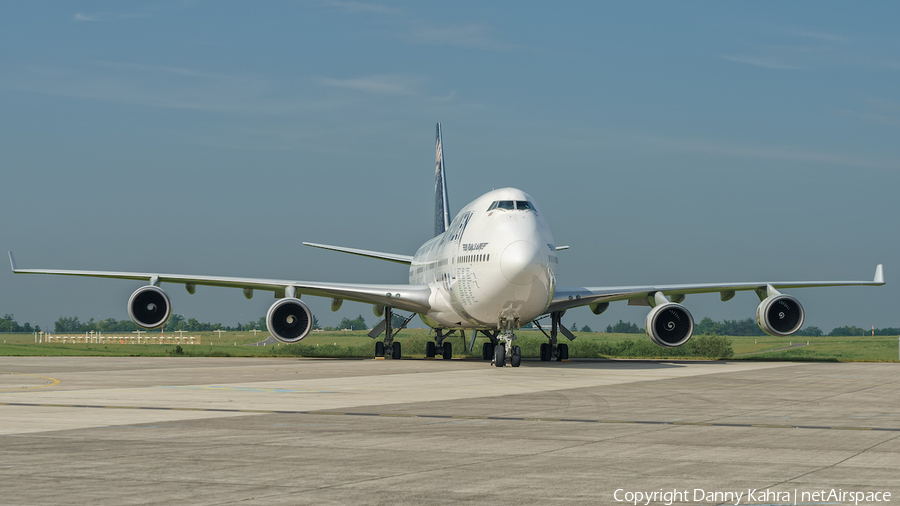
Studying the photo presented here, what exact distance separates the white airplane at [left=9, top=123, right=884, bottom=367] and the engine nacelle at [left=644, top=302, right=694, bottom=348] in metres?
0.03

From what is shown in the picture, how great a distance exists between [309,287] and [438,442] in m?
23.0

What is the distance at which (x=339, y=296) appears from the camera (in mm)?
34156

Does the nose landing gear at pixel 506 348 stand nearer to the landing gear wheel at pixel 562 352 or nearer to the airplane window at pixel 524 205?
the airplane window at pixel 524 205

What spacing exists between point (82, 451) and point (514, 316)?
19456 mm

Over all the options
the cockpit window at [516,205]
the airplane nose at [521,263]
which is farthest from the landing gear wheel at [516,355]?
the cockpit window at [516,205]

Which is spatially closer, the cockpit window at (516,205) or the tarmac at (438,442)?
the tarmac at (438,442)

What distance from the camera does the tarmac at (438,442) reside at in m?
7.35

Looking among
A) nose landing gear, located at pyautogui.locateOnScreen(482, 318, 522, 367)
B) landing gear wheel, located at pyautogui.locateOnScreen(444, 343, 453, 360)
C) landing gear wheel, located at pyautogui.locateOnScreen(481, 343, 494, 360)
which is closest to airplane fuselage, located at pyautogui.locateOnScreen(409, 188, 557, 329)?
nose landing gear, located at pyautogui.locateOnScreen(482, 318, 522, 367)

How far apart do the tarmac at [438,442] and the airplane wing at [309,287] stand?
1245 cm

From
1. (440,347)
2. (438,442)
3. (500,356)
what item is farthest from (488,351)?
(438,442)

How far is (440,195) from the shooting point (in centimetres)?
4931

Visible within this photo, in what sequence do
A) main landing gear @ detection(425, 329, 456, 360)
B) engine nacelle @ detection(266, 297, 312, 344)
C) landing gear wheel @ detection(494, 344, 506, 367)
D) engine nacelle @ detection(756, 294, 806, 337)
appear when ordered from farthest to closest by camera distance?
main landing gear @ detection(425, 329, 456, 360)
engine nacelle @ detection(756, 294, 806, 337)
engine nacelle @ detection(266, 297, 312, 344)
landing gear wheel @ detection(494, 344, 506, 367)

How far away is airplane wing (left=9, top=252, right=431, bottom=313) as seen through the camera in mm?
32875

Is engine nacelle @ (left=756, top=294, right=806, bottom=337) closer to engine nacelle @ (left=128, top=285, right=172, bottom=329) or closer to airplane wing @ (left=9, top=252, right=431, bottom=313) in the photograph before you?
airplane wing @ (left=9, top=252, right=431, bottom=313)
